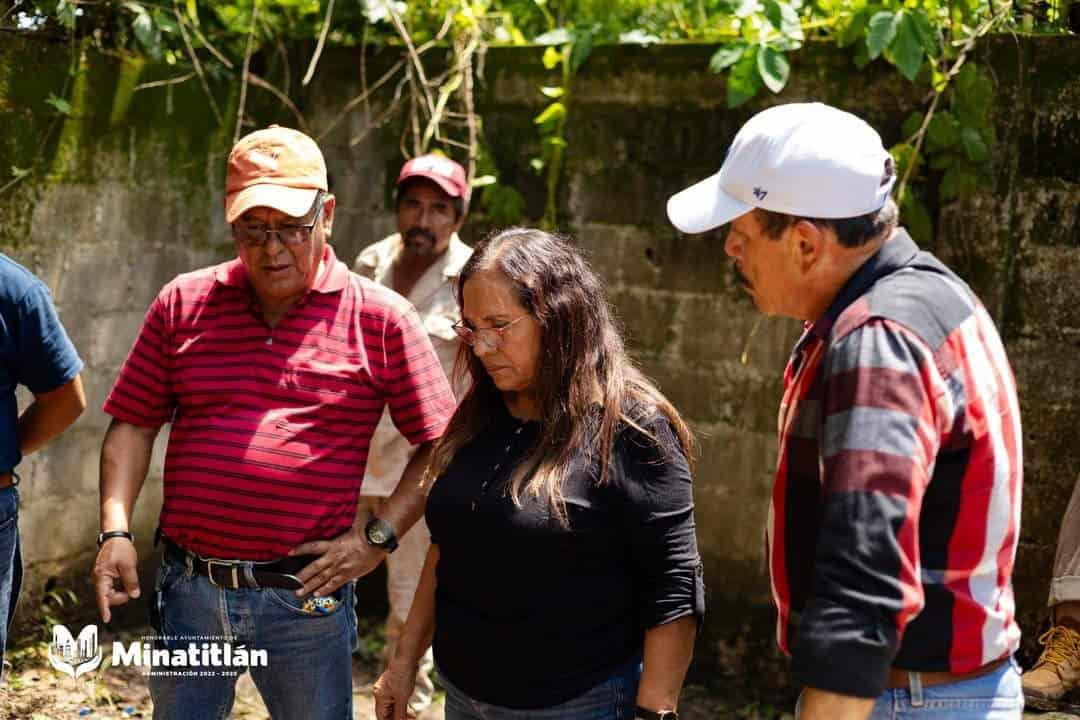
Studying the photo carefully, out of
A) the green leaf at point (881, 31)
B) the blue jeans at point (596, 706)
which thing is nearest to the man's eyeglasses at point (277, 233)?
the blue jeans at point (596, 706)

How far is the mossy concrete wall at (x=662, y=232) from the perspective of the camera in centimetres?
388

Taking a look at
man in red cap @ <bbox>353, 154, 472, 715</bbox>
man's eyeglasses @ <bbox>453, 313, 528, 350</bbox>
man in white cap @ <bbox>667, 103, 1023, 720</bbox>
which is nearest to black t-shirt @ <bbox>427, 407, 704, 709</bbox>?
man's eyeglasses @ <bbox>453, 313, 528, 350</bbox>

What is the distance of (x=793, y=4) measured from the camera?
14.0 feet

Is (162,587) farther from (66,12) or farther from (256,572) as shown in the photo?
(66,12)

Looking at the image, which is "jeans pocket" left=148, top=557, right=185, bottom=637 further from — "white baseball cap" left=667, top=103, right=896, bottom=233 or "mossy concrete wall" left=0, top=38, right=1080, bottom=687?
"mossy concrete wall" left=0, top=38, right=1080, bottom=687

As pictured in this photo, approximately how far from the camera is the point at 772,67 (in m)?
4.02

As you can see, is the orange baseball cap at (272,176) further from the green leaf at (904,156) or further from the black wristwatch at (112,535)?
the green leaf at (904,156)

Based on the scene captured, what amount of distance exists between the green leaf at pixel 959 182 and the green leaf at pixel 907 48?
1.10 feet

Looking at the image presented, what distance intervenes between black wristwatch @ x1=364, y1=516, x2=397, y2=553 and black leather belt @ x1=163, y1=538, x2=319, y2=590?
14 cm

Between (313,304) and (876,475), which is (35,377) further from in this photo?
(876,475)

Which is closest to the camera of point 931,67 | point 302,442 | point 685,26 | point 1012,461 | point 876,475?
point 876,475

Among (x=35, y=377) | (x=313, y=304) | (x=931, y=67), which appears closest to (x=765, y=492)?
(x=931, y=67)

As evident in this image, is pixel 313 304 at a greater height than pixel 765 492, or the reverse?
pixel 313 304

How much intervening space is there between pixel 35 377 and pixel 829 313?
Result: 199cm
